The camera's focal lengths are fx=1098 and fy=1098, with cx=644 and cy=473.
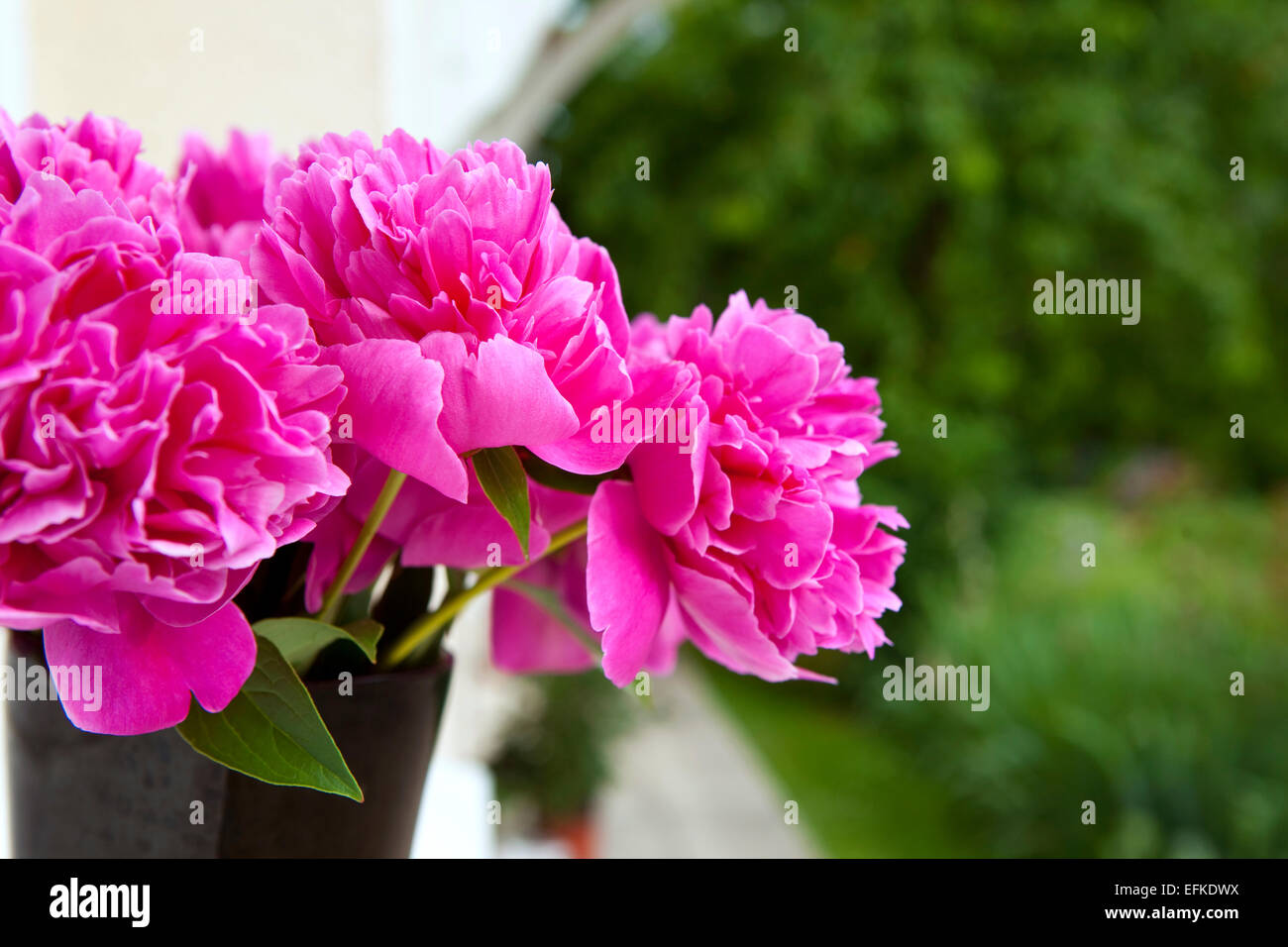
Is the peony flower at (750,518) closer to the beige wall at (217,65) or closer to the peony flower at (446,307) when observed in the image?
the peony flower at (446,307)

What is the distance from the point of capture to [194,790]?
25cm

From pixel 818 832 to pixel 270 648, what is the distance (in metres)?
2.91

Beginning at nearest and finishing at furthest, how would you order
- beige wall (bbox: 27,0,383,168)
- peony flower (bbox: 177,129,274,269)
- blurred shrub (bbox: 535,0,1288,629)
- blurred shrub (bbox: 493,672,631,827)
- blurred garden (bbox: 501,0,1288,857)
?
1. peony flower (bbox: 177,129,274,269)
2. beige wall (bbox: 27,0,383,168)
3. blurred shrub (bbox: 493,672,631,827)
4. blurred garden (bbox: 501,0,1288,857)
5. blurred shrub (bbox: 535,0,1288,629)

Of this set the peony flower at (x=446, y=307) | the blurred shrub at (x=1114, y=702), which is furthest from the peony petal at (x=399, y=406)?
the blurred shrub at (x=1114, y=702)

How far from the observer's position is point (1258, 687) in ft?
7.63

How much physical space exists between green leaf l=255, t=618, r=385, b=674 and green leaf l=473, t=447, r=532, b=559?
0.14 feet

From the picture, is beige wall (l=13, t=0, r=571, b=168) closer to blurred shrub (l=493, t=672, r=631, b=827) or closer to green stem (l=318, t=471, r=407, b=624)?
green stem (l=318, t=471, r=407, b=624)

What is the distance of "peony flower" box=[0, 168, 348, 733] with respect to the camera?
0.57 feet

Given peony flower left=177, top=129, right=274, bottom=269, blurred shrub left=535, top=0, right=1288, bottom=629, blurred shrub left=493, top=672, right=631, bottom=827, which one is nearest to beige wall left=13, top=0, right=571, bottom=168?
peony flower left=177, top=129, right=274, bottom=269

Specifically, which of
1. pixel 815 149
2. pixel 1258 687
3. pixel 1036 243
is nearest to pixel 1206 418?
pixel 1036 243

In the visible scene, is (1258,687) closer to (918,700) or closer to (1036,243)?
(918,700)

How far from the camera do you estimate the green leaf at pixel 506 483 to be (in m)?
0.22

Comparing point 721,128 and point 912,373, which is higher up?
point 721,128

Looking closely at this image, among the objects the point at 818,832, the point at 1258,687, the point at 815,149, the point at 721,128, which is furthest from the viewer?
the point at 721,128
